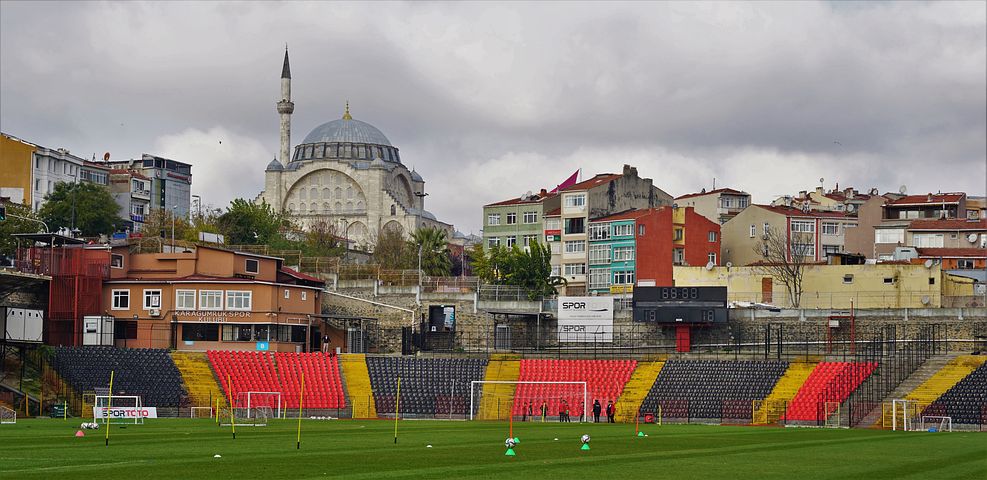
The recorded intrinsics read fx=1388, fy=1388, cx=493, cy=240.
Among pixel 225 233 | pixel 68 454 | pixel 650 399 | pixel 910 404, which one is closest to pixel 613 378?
pixel 650 399

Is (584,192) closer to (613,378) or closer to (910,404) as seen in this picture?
(613,378)

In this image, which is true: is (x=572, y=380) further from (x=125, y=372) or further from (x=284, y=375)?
(x=125, y=372)

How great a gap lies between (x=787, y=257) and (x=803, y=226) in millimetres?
5168

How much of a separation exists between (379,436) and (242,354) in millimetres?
29290

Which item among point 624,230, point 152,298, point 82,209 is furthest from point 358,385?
point 82,209

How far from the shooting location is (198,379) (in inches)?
2633

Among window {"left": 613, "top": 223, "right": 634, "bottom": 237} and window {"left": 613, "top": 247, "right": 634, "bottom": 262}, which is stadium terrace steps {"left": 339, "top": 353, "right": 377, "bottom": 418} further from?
window {"left": 613, "top": 223, "right": 634, "bottom": 237}

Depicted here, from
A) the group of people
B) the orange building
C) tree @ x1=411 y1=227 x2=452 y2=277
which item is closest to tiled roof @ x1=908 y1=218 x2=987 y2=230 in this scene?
tree @ x1=411 y1=227 x2=452 y2=277

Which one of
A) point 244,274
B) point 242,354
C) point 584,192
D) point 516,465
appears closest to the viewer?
point 516,465

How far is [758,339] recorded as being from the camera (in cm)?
8494

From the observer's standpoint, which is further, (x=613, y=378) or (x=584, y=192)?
(x=584, y=192)

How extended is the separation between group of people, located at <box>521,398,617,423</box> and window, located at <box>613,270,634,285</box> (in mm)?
42914

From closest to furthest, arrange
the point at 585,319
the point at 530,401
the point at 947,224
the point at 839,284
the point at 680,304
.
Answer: the point at 530,401 → the point at 680,304 → the point at 585,319 → the point at 839,284 → the point at 947,224

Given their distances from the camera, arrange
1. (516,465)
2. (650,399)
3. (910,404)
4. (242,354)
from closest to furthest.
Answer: (516,465) < (910,404) < (650,399) < (242,354)
